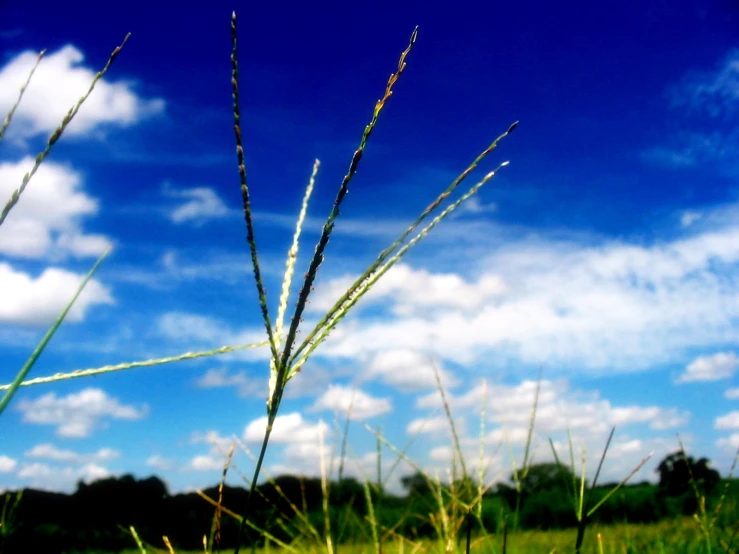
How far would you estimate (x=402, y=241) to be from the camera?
1.96 feet

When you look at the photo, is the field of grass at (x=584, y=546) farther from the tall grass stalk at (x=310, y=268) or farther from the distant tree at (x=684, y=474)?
the distant tree at (x=684, y=474)

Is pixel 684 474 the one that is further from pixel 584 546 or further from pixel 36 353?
pixel 36 353

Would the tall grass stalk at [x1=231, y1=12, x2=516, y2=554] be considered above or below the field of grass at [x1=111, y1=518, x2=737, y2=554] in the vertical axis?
above

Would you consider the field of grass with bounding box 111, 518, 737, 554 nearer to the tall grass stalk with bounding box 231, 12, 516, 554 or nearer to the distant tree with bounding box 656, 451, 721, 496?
the tall grass stalk with bounding box 231, 12, 516, 554

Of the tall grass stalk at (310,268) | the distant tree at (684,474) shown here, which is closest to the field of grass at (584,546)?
the tall grass stalk at (310,268)

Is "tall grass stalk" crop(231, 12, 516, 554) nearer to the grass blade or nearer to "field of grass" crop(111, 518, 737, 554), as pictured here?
the grass blade

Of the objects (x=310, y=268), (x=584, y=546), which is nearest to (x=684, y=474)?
(x=584, y=546)

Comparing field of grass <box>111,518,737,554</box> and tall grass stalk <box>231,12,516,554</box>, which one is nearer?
tall grass stalk <box>231,12,516,554</box>

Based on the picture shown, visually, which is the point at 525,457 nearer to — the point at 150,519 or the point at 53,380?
the point at 53,380

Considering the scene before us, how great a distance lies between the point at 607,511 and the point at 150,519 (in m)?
9.48

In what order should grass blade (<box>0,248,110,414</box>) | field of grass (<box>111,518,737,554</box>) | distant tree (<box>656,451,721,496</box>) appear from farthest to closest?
distant tree (<box>656,451,721,496</box>), field of grass (<box>111,518,737,554</box>), grass blade (<box>0,248,110,414</box>)

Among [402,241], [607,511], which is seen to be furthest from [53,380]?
[607,511]

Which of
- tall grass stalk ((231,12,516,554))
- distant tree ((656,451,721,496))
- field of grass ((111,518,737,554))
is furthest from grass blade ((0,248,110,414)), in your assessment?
distant tree ((656,451,721,496))

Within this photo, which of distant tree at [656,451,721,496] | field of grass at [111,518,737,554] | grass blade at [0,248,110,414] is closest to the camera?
grass blade at [0,248,110,414]
